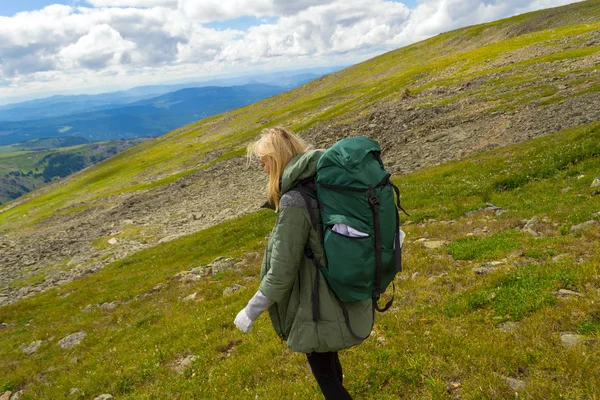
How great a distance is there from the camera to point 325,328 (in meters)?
5.12

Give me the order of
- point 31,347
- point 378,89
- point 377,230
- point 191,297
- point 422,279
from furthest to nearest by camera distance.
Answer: point 378,89 < point 31,347 < point 191,297 < point 422,279 < point 377,230

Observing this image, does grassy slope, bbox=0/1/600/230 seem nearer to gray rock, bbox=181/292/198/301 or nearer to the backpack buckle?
gray rock, bbox=181/292/198/301

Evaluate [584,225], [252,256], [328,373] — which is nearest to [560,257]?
[584,225]

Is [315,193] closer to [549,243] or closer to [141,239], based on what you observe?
[549,243]

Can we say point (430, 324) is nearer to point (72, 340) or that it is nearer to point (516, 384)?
point (516, 384)

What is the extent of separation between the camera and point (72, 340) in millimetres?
15828

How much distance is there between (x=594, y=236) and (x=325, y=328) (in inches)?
411

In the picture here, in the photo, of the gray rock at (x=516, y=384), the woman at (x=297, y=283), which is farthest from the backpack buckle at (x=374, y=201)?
the gray rock at (x=516, y=384)

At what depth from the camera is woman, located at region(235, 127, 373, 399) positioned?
192 inches

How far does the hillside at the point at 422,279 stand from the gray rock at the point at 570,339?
0.04 meters

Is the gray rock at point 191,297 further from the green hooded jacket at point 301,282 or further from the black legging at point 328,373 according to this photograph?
the green hooded jacket at point 301,282

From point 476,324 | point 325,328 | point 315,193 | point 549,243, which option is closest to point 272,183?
point 315,193

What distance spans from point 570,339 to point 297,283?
5470mm

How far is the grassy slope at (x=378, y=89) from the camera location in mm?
60053
